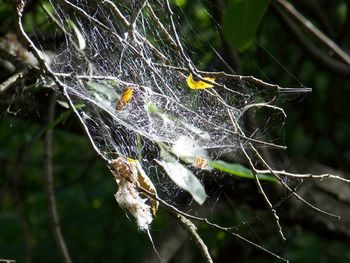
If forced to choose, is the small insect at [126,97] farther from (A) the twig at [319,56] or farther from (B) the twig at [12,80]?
(A) the twig at [319,56]

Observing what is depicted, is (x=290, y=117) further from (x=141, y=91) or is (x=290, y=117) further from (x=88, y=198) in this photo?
(x=141, y=91)

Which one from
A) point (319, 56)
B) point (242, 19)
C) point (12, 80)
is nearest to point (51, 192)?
point (12, 80)

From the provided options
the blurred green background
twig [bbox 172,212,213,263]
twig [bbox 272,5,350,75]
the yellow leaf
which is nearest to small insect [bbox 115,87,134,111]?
the yellow leaf

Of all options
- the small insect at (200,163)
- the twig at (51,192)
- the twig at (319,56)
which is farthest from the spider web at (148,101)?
the twig at (319,56)

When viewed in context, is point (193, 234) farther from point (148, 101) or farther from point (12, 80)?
point (12, 80)

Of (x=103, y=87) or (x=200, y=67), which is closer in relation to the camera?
(x=103, y=87)

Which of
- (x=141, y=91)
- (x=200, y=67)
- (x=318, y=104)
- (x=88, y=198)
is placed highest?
(x=141, y=91)

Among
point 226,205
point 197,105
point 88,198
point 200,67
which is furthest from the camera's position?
point 88,198

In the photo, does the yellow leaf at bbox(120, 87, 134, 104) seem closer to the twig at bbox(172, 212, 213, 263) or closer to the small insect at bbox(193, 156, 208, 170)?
the small insect at bbox(193, 156, 208, 170)

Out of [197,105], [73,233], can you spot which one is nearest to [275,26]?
[73,233]
